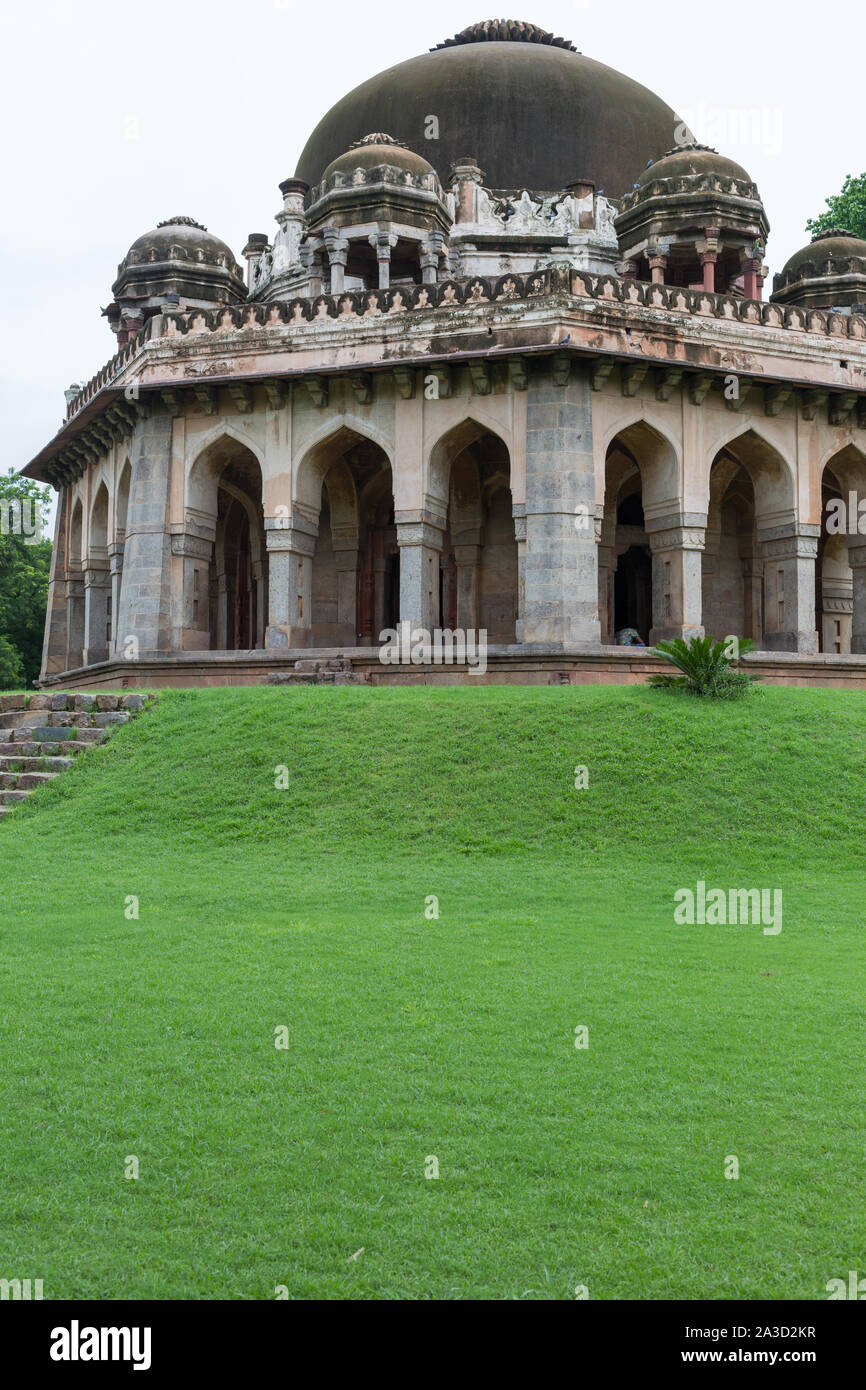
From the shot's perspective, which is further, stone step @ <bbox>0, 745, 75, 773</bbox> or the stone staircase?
stone step @ <bbox>0, 745, 75, 773</bbox>

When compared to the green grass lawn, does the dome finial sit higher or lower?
higher

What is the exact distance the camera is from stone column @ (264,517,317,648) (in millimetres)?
19422

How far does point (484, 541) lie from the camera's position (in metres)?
22.5

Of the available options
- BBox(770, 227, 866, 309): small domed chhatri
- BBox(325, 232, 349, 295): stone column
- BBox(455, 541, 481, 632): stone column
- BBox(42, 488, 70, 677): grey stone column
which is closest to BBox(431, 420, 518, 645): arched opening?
BBox(455, 541, 481, 632): stone column

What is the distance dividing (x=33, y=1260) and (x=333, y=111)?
2791 cm

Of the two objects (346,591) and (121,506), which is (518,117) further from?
(121,506)

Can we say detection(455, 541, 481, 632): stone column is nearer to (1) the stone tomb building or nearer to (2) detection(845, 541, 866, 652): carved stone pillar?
(1) the stone tomb building

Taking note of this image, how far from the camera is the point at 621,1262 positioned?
124 inches

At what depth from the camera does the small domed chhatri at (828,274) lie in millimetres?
22484

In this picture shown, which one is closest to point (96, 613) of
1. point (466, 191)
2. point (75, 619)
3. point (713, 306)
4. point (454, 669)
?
point (75, 619)

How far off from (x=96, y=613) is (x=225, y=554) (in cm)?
324

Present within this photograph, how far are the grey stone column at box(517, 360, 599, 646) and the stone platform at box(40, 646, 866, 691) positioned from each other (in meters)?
0.41

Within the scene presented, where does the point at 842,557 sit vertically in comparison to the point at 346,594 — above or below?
above

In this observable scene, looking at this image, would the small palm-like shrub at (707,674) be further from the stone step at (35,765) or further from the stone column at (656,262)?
the stone column at (656,262)
